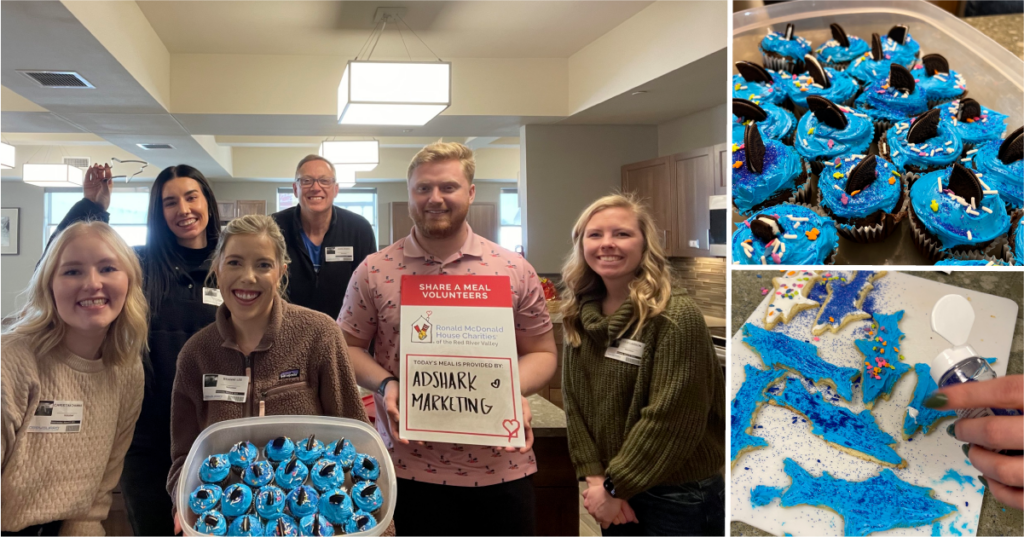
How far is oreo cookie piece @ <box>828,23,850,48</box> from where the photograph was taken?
1034 mm

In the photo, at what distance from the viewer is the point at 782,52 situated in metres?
1.00

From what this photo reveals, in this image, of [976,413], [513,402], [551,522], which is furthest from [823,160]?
[551,522]

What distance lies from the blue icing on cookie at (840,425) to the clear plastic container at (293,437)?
23.4 inches

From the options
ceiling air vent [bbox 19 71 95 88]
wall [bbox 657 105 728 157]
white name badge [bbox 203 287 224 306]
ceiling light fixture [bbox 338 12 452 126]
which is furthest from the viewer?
wall [bbox 657 105 728 157]

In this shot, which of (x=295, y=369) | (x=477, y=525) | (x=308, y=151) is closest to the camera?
(x=295, y=369)

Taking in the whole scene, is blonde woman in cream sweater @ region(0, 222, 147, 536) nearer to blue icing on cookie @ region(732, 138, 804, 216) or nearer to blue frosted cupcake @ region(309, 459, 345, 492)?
blue frosted cupcake @ region(309, 459, 345, 492)

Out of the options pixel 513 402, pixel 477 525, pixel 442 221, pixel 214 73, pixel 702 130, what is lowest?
pixel 477 525

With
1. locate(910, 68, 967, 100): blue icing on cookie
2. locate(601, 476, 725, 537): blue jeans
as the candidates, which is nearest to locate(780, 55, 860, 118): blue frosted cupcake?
locate(910, 68, 967, 100): blue icing on cookie

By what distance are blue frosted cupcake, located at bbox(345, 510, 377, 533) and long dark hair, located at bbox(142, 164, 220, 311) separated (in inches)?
22.0

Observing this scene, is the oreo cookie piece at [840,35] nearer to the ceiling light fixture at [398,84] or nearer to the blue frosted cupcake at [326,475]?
the blue frosted cupcake at [326,475]

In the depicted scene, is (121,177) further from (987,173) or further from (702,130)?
(702,130)

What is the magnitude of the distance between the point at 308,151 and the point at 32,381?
751 cm

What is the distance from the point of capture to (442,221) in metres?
1.16

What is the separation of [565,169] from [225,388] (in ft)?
13.9
